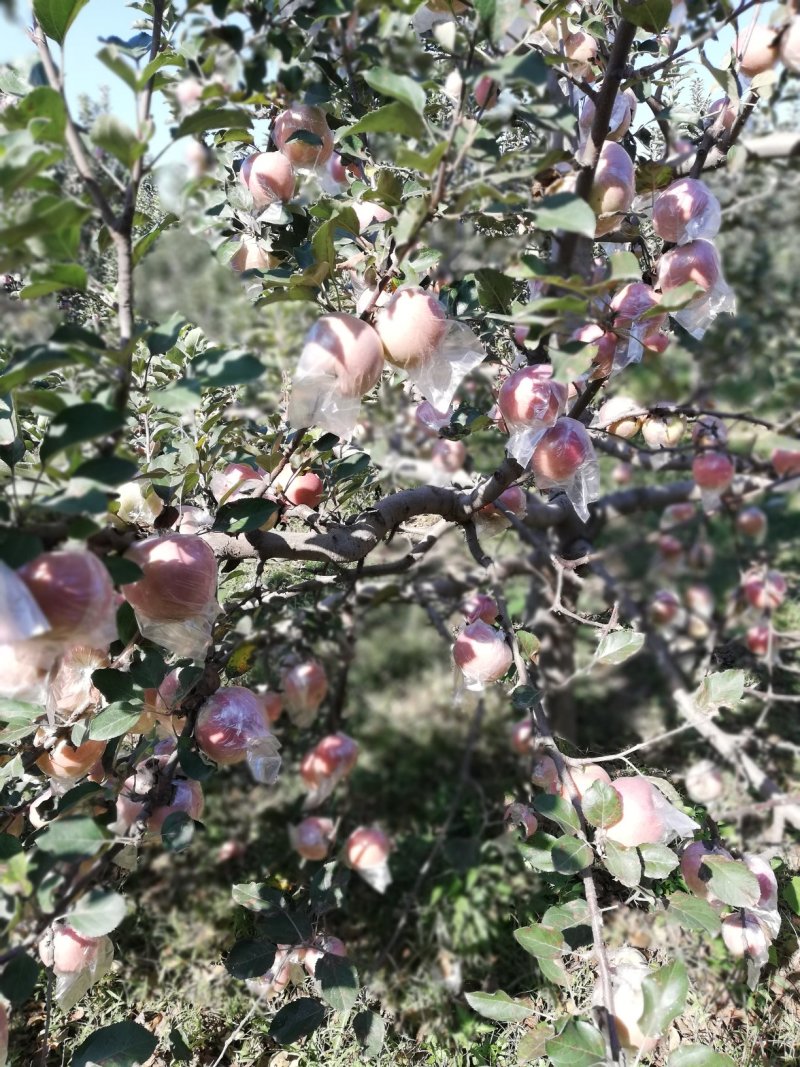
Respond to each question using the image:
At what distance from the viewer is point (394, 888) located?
1.71 metres

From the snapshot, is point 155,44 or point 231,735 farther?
point 231,735

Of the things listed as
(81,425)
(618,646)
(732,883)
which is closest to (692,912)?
(732,883)

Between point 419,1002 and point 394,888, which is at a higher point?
point 419,1002

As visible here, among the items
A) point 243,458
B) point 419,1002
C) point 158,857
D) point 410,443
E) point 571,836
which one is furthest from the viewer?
point 158,857

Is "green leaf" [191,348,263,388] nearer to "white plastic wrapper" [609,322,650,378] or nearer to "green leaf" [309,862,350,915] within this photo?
"white plastic wrapper" [609,322,650,378]

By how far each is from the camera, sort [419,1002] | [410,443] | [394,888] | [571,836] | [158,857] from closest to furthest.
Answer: [571,836], [410,443], [419,1002], [394,888], [158,857]

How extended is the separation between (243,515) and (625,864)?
0.52 metres

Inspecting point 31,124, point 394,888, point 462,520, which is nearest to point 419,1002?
point 394,888

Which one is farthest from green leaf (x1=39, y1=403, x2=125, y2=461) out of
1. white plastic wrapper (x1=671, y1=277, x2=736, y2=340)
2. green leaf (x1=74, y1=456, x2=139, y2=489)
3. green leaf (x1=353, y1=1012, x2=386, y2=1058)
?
green leaf (x1=353, y1=1012, x2=386, y2=1058)

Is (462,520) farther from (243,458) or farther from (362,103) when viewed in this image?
(362,103)

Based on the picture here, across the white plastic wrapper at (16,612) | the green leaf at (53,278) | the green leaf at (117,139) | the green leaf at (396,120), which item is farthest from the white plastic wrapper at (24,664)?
the green leaf at (396,120)

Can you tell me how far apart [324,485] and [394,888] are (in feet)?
3.60

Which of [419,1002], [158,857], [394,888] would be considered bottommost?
[158,857]

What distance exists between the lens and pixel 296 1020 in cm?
91
